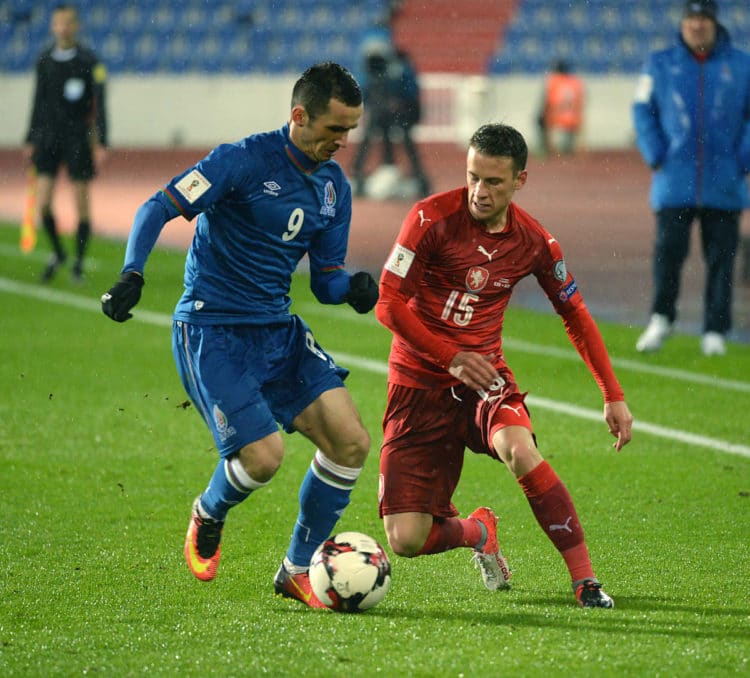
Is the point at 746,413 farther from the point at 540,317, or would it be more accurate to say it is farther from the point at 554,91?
the point at 554,91

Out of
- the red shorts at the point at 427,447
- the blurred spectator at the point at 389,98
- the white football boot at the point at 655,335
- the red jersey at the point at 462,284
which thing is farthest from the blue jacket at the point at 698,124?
the blurred spectator at the point at 389,98

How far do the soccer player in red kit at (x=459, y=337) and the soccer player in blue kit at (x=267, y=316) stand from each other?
0.20 meters

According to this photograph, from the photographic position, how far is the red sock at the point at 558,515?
14.8 feet

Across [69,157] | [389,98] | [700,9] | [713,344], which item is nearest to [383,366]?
[713,344]

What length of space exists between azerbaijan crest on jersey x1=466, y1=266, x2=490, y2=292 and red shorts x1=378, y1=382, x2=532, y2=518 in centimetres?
34

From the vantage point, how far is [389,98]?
61.4ft

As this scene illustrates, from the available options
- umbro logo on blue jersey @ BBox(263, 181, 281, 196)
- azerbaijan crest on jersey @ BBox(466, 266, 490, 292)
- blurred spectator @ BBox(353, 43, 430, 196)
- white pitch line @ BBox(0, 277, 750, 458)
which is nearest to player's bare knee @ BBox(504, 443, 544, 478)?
azerbaijan crest on jersey @ BBox(466, 266, 490, 292)

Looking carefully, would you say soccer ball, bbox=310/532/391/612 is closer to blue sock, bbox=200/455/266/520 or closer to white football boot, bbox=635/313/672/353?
blue sock, bbox=200/455/266/520

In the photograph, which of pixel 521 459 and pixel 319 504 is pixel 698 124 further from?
pixel 319 504

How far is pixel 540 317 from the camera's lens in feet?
36.0

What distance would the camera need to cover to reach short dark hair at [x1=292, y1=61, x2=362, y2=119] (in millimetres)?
4566

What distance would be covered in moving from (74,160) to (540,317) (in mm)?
4047

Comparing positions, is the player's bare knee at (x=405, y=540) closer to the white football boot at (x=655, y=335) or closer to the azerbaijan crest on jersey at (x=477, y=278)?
the azerbaijan crest on jersey at (x=477, y=278)

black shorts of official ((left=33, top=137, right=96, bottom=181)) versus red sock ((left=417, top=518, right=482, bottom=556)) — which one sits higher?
red sock ((left=417, top=518, right=482, bottom=556))
